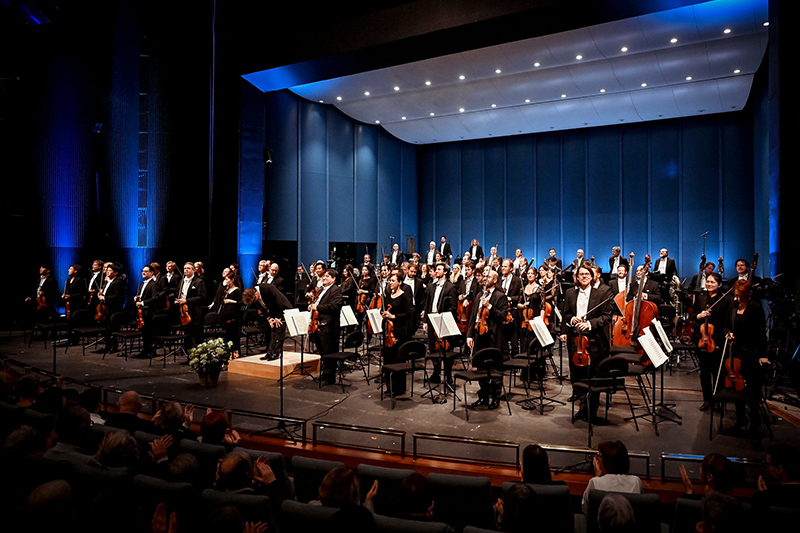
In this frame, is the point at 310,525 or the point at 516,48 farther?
the point at 516,48

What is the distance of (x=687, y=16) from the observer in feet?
34.1

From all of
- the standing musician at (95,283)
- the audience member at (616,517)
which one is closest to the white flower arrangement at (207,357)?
the standing musician at (95,283)

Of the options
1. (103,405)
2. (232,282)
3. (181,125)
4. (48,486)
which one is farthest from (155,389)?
(181,125)

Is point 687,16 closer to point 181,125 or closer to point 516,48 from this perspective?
point 516,48

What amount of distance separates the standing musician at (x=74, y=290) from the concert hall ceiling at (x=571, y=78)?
6546 millimetres

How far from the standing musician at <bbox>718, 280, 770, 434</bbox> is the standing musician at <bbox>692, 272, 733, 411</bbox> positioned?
38cm

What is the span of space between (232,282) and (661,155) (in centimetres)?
1537

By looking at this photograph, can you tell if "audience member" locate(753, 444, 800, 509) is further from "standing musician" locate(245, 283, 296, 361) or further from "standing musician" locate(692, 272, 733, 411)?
"standing musician" locate(245, 283, 296, 361)

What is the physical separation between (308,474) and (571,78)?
13712 millimetres

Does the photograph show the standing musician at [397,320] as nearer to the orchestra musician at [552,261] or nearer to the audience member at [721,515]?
the audience member at [721,515]

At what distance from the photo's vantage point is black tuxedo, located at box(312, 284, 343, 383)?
7.32m

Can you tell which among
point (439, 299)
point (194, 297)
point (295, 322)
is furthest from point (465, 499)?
point (194, 297)

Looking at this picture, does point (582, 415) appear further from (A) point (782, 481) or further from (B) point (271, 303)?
(B) point (271, 303)

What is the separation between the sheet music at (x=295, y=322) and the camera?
646 cm
